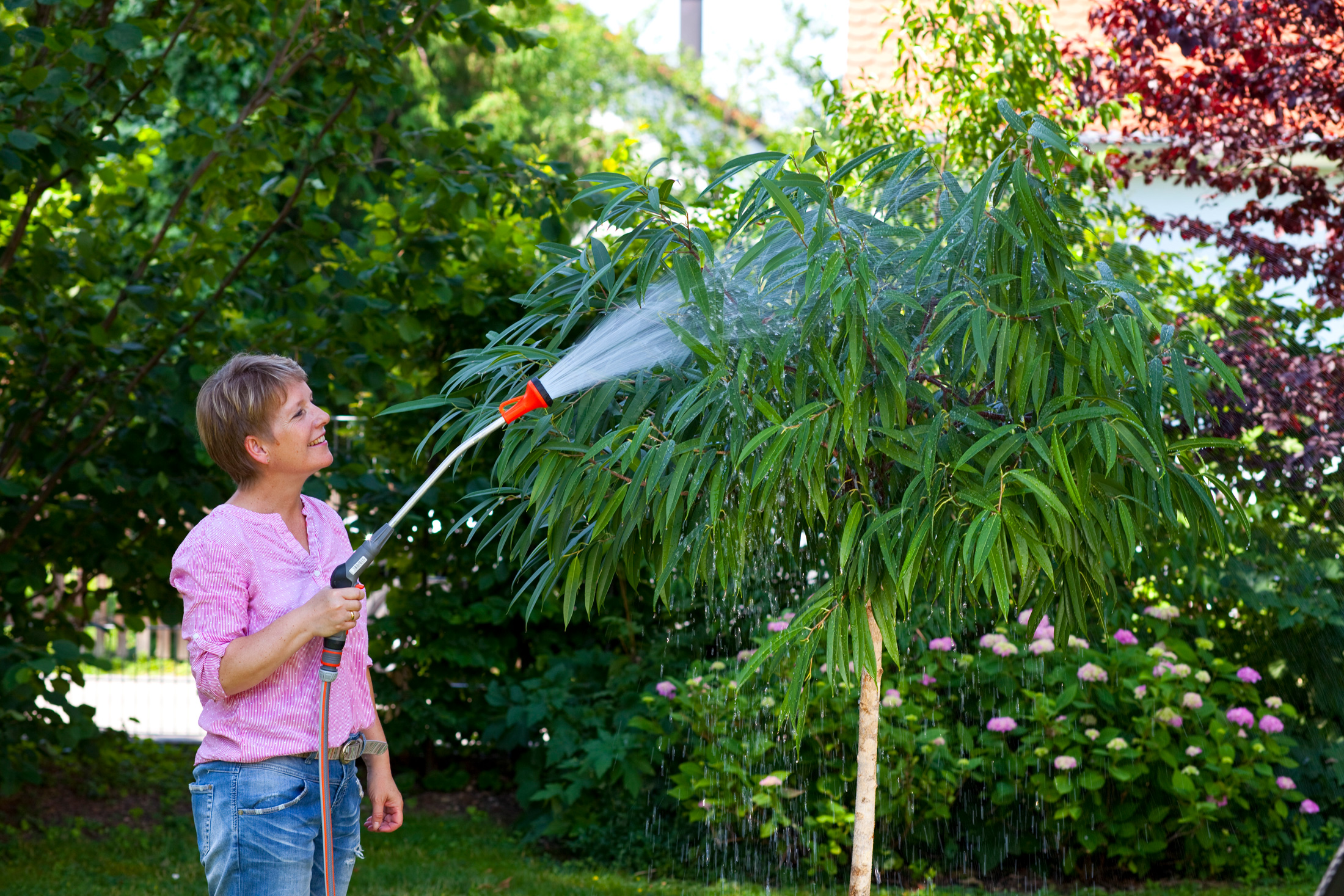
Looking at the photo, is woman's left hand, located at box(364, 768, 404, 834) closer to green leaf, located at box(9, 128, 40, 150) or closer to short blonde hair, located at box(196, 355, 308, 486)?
short blonde hair, located at box(196, 355, 308, 486)

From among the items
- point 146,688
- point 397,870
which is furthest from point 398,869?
point 146,688

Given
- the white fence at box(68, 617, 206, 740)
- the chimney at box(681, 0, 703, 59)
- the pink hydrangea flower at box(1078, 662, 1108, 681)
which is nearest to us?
the pink hydrangea flower at box(1078, 662, 1108, 681)

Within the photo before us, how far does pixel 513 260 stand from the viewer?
225 inches

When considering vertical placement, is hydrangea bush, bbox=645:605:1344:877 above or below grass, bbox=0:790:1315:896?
above

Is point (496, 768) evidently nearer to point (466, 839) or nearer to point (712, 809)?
point (466, 839)

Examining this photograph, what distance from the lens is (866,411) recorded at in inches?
82.7

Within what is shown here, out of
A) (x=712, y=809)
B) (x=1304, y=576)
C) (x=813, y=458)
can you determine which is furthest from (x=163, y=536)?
(x=1304, y=576)

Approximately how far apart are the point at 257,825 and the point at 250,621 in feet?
1.08

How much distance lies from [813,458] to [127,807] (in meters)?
4.64

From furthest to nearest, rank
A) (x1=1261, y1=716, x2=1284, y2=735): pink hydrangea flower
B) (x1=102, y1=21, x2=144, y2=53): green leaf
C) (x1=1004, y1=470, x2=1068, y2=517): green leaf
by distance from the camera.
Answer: (x1=1261, y1=716, x2=1284, y2=735): pink hydrangea flower
(x1=102, y1=21, x2=144, y2=53): green leaf
(x1=1004, y1=470, x2=1068, y2=517): green leaf

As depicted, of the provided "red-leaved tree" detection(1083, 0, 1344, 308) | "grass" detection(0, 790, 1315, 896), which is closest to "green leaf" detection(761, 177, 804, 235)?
"grass" detection(0, 790, 1315, 896)

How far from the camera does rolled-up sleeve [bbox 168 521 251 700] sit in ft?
6.36

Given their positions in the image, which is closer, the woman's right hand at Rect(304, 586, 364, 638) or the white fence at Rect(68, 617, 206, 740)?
the woman's right hand at Rect(304, 586, 364, 638)

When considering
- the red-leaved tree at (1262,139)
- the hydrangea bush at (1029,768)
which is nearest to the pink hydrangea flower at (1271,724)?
the hydrangea bush at (1029,768)
